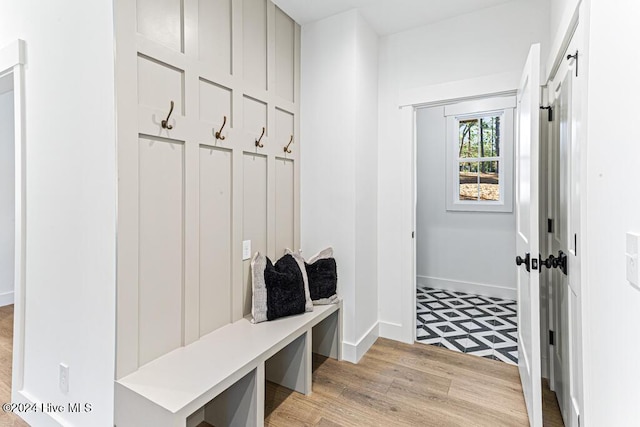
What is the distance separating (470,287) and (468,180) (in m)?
1.32

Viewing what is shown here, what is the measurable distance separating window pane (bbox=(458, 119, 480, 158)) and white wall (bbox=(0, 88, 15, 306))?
17.1ft

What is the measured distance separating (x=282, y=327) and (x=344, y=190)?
1049 mm

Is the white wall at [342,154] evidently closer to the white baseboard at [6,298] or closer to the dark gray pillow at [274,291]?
the dark gray pillow at [274,291]

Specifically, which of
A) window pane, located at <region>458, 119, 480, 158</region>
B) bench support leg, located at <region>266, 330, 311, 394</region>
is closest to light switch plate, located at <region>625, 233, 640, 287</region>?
bench support leg, located at <region>266, 330, 311, 394</region>

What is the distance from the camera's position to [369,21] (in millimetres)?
2574

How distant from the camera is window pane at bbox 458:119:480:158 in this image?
13.3 feet

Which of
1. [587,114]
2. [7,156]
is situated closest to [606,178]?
[587,114]

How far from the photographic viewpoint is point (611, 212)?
974mm

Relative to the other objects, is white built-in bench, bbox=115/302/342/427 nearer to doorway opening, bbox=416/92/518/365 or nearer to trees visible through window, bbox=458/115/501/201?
doorway opening, bbox=416/92/518/365

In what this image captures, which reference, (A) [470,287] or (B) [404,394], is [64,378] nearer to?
(B) [404,394]

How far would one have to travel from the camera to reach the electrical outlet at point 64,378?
1604 millimetres

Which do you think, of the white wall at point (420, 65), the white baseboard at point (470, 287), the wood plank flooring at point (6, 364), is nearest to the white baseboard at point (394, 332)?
the white wall at point (420, 65)

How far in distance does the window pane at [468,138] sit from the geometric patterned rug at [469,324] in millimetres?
1742

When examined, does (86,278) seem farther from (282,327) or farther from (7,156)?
(7,156)
